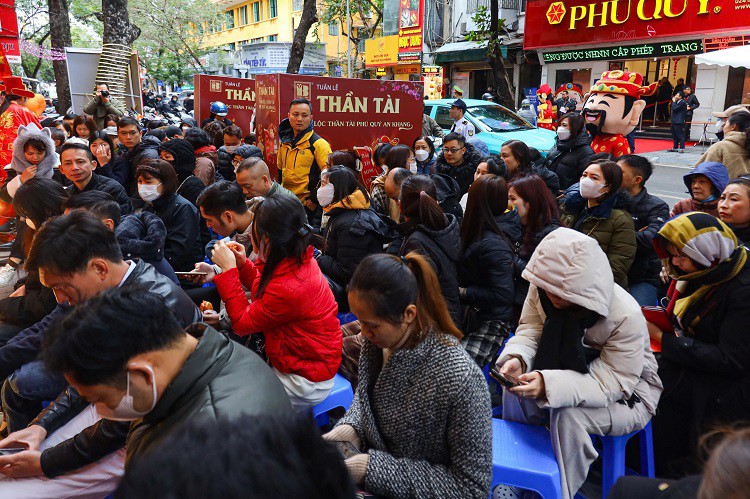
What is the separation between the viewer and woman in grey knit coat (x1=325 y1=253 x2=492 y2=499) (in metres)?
1.77

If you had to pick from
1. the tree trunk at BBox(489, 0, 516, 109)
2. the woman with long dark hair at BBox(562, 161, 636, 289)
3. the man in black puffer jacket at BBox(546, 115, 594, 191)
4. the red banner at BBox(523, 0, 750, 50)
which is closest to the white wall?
the red banner at BBox(523, 0, 750, 50)

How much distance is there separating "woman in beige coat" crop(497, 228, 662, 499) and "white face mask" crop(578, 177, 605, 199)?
1561 mm

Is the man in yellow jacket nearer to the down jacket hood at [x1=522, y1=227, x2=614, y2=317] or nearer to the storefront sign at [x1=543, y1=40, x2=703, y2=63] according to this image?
the down jacket hood at [x1=522, y1=227, x2=614, y2=317]

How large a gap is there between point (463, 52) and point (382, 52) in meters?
4.28

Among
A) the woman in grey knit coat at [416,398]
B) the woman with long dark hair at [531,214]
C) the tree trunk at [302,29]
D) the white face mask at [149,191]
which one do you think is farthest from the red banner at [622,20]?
the woman in grey knit coat at [416,398]

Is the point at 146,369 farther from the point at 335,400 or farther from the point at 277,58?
the point at 277,58

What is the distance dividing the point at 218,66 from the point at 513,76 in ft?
77.8

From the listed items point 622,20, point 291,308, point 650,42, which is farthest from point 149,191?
point 622,20

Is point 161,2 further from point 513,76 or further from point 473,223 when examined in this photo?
point 473,223

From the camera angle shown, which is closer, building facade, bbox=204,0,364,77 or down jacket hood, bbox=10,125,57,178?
down jacket hood, bbox=10,125,57,178

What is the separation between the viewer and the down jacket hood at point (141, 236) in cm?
355

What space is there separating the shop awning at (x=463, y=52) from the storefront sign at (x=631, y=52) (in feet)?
7.91

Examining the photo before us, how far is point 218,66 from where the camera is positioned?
128 ft

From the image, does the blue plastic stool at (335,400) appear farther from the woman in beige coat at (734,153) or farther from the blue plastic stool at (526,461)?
the woman in beige coat at (734,153)
